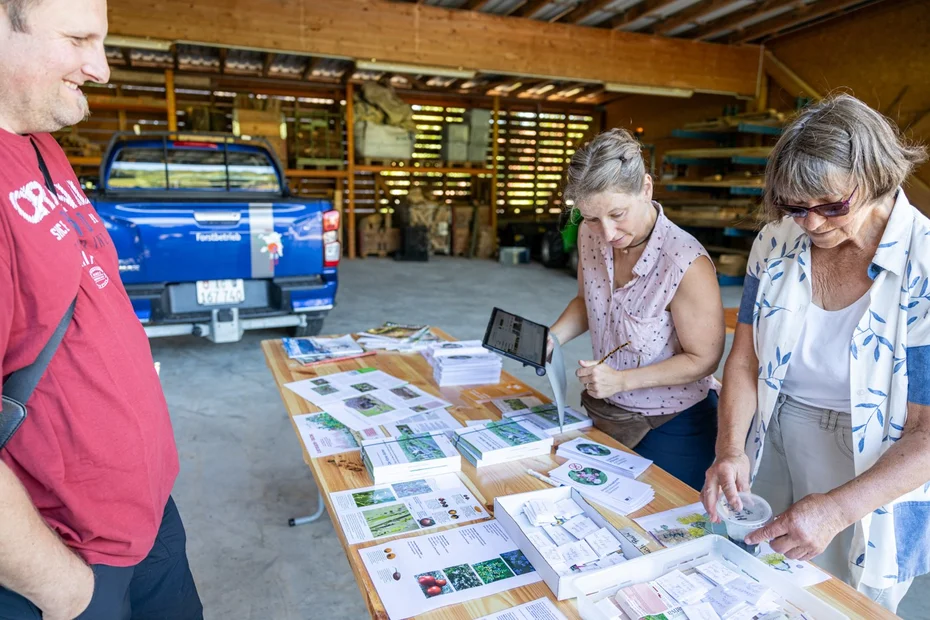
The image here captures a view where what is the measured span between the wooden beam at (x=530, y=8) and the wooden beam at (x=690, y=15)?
197 centimetres

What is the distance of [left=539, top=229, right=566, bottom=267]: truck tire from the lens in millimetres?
9867

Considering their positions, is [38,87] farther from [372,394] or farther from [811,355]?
[811,355]

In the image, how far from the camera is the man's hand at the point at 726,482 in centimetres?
127

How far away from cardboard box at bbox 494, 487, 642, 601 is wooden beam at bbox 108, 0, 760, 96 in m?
7.42

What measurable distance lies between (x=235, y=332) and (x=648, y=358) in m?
3.12

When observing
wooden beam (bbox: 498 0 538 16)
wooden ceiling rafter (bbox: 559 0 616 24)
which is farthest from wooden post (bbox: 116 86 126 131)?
wooden ceiling rafter (bbox: 559 0 616 24)

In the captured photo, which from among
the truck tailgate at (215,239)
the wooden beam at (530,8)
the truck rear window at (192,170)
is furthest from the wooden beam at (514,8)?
the truck tailgate at (215,239)

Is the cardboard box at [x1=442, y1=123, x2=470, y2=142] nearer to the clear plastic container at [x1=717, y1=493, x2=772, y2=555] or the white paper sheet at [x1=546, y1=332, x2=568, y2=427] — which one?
the white paper sheet at [x1=546, y1=332, x2=568, y2=427]

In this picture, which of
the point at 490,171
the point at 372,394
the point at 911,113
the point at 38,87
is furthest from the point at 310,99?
the point at 38,87

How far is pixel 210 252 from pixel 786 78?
896 centimetres

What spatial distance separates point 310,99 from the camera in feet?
37.5

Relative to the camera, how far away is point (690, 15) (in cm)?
819

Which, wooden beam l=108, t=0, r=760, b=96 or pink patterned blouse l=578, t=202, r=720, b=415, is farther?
wooden beam l=108, t=0, r=760, b=96

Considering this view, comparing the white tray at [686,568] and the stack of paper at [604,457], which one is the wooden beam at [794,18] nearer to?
the stack of paper at [604,457]
